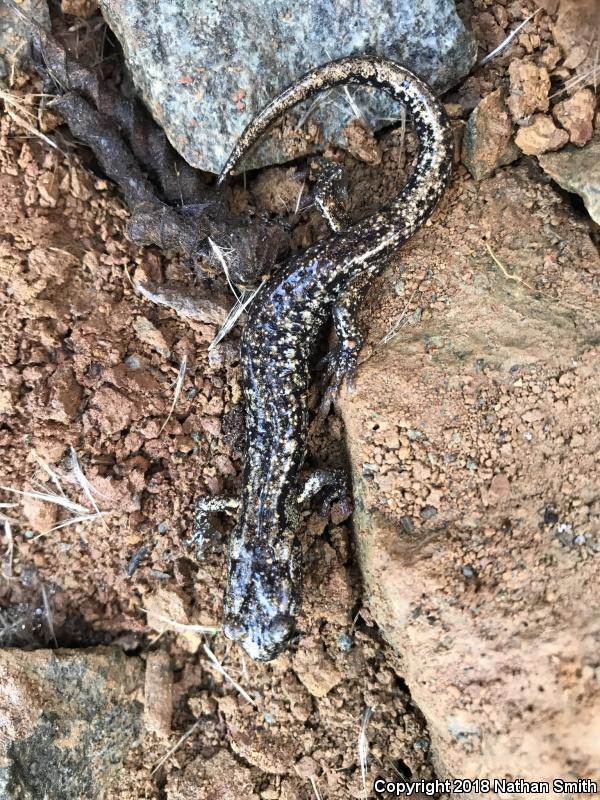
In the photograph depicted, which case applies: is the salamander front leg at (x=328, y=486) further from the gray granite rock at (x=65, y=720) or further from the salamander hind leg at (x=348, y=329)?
the gray granite rock at (x=65, y=720)

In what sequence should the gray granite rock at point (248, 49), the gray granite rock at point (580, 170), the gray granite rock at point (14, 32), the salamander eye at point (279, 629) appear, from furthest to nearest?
the gray granite rock at point (14, 32) → the gray granite rock at point (248, 49) → the salamander eye at point (279, 629) → the gray granite rock at point (580, 170)

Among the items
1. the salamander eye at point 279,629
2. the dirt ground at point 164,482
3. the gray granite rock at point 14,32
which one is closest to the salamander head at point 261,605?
Answer: the salamander eye at point 279,629

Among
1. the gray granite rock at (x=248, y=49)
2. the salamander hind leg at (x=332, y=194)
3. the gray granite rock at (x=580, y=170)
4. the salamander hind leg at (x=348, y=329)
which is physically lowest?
the salamander hind leg at (x=348, y=329)

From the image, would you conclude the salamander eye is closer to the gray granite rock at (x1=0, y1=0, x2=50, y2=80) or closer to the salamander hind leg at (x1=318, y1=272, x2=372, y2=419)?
the salamander hind leg at (x1=318, y1=272, x2=372, y2=419)

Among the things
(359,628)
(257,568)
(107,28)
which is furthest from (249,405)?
(107,28)

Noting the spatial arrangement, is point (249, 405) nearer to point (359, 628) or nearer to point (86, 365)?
point (86, 365)

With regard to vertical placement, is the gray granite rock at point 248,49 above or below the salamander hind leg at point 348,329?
above

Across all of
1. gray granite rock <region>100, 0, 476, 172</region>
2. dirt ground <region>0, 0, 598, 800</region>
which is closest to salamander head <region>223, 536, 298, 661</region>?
dirt ground <region>0, 0, 598, 800</region>
